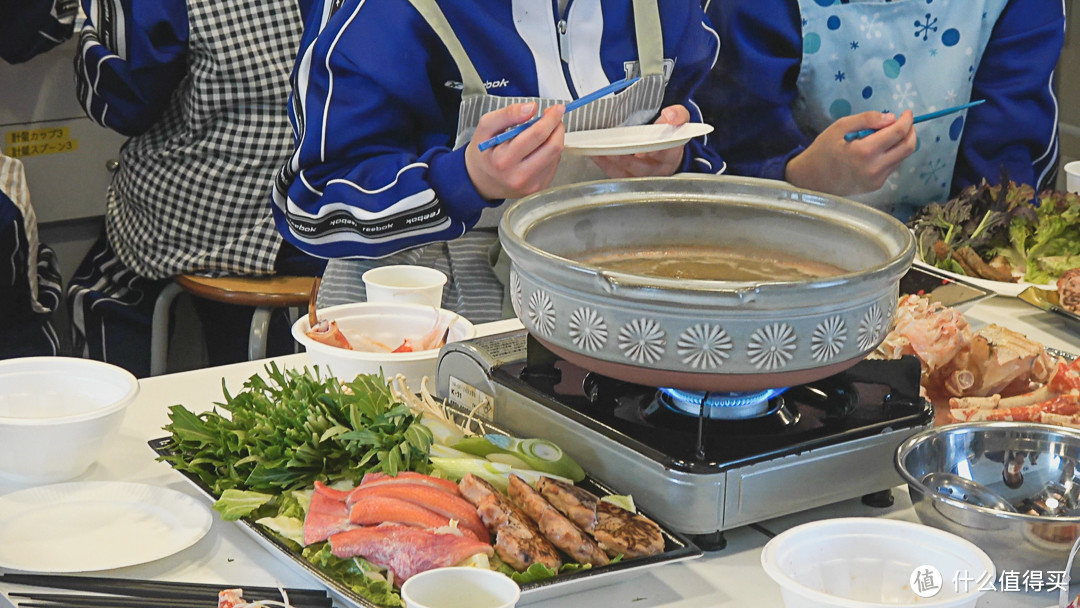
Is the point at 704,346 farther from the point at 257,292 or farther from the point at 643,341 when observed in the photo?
the point at 257,292

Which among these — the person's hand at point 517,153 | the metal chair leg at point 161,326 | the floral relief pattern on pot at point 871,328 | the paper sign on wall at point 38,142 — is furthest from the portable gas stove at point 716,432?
the paper sign on wall at point 38,142

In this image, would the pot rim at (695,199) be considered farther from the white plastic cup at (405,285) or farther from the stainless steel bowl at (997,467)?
the white plastic cup at (405,285)

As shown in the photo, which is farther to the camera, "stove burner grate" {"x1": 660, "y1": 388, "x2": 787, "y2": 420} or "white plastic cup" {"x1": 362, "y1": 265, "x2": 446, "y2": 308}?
"white plastic cup" {"x1": 362, "y1": 265, "x2": 446, "y2": 308}

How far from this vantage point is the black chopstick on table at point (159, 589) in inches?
42.5

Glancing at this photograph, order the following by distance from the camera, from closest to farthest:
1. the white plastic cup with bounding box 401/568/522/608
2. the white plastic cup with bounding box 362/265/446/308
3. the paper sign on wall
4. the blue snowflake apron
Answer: the white plastic cup with bounding box 401/568/522/608, the white plastic cup with bounding box 362/265/446/308, the blue snowflake apron, the paper sign on wall

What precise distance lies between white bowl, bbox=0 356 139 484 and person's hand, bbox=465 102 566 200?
26.3 inches

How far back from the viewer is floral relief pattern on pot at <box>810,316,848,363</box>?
112 centimetres

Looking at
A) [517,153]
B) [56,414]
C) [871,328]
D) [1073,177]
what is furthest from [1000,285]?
[56,414]

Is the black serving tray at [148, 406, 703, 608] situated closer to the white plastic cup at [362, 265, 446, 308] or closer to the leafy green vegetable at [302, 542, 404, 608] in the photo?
the leafy green vegetable at [302, 542, 404, 608]

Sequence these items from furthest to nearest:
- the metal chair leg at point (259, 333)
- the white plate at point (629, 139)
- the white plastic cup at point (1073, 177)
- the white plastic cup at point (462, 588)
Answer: the metal chair leg at point (259, 333)
the white plastic cup at point (1073, 177)
the white plate at point (629, 139)
the white plastic cup at point (462, 588)

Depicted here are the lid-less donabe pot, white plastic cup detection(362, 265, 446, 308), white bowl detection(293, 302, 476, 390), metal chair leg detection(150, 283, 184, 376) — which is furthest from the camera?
metal chair leg detection(150, 283, 184, 376)

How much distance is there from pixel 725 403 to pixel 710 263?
0.18 metres

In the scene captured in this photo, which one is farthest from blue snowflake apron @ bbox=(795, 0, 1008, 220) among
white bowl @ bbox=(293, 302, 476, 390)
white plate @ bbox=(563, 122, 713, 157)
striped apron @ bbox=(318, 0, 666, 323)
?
white bowl @ bbox=(293, 302, 476, 390)

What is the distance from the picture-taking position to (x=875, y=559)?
1.07m
